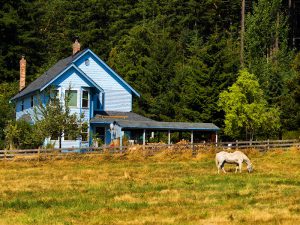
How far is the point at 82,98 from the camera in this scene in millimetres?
50469

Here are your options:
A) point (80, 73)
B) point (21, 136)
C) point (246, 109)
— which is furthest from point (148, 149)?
→ point (246, 109)

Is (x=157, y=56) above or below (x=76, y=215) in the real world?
above

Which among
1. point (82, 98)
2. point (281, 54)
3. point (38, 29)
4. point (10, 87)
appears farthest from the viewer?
point (38, 29)

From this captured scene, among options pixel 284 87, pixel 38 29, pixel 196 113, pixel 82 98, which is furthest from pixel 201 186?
pixel 38 29

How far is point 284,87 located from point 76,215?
1811 inches

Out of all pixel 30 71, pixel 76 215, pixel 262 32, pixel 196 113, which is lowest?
pixel 76 215

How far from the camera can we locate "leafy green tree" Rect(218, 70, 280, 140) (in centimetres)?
5194

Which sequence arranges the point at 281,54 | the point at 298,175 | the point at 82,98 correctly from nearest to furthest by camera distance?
1. the point at 298,175
2. the point at 82,98
3. the point at 281,54

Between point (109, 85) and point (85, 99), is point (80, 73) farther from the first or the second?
point (109, 85)

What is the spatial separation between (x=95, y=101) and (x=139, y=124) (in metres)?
7.21

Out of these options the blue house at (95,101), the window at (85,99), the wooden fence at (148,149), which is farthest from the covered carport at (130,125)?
the wooden fence at (148,149)

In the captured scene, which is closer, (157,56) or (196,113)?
(196,113)

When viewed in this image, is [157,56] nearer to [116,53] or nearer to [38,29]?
[116,53]

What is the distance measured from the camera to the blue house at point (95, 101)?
49.7m
